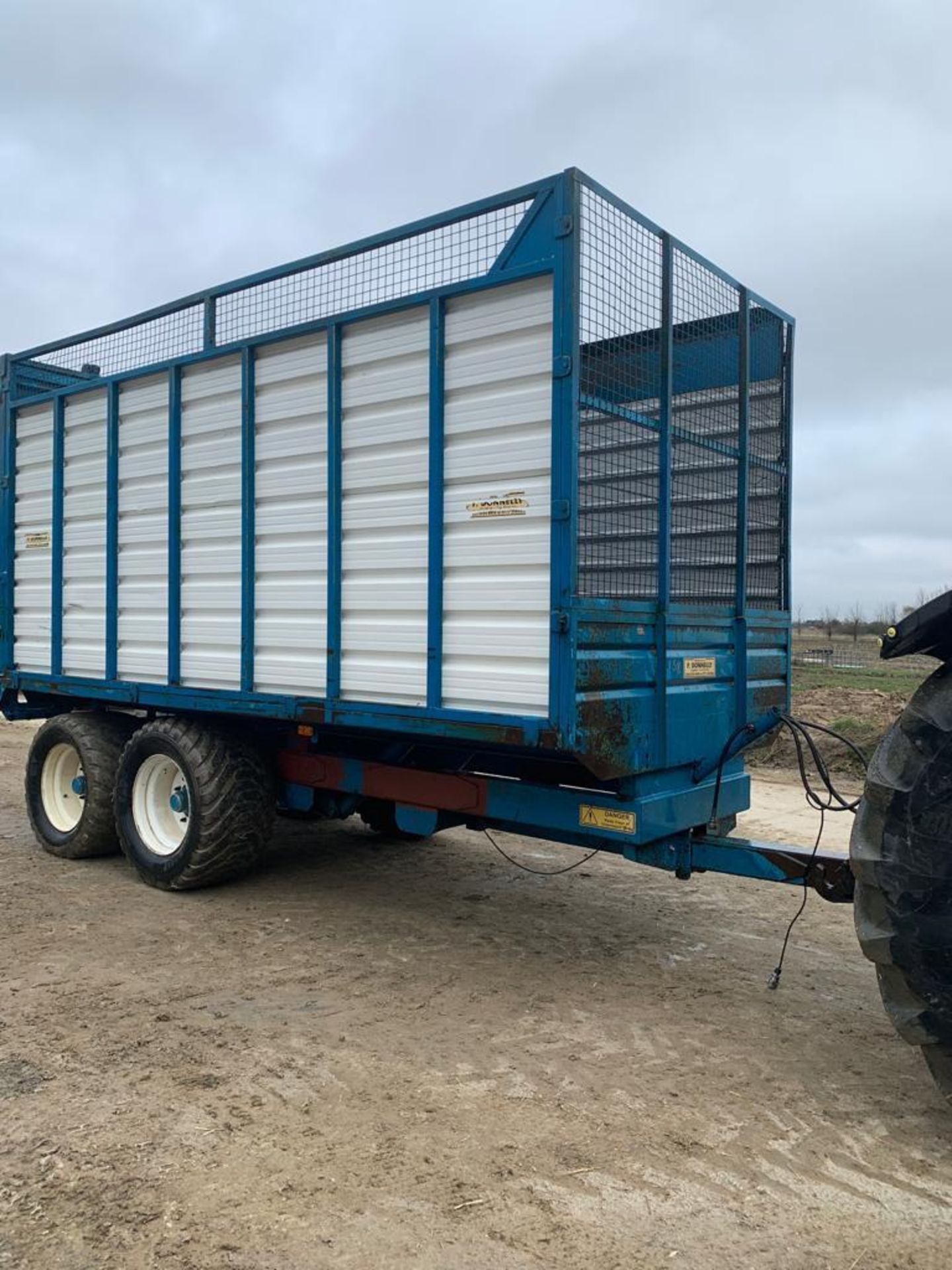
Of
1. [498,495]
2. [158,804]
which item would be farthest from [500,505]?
[158,804]

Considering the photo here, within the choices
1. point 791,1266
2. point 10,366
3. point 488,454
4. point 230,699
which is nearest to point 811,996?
point 791,1266

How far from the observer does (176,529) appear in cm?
607

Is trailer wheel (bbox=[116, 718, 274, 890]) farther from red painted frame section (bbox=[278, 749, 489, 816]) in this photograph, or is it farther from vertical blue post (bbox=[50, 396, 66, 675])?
vertical blue post (bbox=[50, 396, 66, 675])

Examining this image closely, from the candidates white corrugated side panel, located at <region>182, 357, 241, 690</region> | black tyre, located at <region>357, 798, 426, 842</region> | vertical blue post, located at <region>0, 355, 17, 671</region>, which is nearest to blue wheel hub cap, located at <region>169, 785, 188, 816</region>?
white corrugated side panel, located at <region>182, 357, 241, 690</region>

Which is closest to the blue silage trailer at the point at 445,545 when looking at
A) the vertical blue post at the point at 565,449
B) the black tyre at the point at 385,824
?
the vertical blue post at the point at 565,449

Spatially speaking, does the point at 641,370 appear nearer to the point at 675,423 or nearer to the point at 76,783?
the point at 675,423

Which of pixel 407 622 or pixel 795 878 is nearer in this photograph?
pixel 795 878

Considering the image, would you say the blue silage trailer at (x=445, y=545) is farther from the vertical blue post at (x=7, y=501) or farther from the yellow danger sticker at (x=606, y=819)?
the vertical blue post at (x=7, y=501)

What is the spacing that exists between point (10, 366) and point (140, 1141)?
19.7 ft

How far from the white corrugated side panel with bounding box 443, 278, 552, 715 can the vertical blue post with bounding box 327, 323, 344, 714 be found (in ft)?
2.46

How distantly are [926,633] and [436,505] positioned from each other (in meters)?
2.22

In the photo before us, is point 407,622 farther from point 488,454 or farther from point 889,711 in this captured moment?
point 889,711

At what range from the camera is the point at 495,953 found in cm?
521

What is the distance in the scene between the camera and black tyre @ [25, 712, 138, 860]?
272 inches
